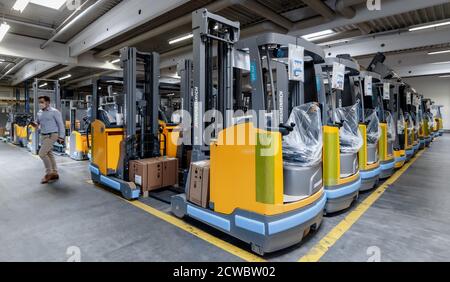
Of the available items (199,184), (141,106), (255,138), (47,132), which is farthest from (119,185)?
(255,138)

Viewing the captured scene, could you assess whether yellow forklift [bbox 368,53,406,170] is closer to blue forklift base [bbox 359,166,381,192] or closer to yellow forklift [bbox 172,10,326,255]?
blue forklift base [bbox 359,166,381,192]

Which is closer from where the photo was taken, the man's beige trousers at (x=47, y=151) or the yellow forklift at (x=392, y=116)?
the man's beige trousers at (x=47, y=151)

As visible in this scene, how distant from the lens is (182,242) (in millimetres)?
2895

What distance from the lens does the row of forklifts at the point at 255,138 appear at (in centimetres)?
263

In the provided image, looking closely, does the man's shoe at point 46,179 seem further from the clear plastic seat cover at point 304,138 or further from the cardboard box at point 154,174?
the clear plastic seat cover at point 304,138

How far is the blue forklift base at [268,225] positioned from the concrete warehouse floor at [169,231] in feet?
0.48

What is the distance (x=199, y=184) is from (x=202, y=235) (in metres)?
0.59

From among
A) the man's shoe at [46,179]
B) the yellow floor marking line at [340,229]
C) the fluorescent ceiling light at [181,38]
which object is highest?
the fluorescent ceiling light at [181,38]

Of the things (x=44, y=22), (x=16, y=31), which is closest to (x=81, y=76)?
(x=16, y=31)

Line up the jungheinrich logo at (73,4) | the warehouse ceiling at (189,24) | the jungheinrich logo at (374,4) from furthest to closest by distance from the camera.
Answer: the jungheinrich logo at (73,4), the warehouse ceiling at (189,24), the jungheinrich logo at (374,4)

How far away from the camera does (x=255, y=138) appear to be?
2572 millimetres

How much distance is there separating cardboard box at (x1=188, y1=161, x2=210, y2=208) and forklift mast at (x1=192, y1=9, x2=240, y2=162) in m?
0.24

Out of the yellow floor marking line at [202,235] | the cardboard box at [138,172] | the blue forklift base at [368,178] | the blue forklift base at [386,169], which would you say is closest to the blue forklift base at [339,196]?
the blue forklift base at [368,178]

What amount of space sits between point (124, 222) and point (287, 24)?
21.7ft
